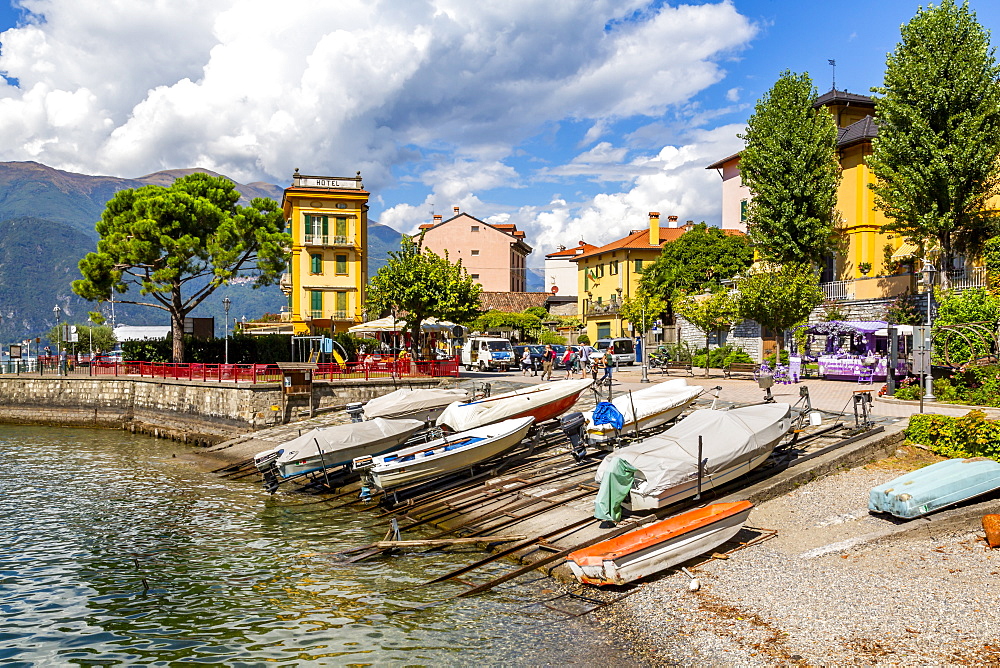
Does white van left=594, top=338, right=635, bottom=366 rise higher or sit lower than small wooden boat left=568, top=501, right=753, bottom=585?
higher

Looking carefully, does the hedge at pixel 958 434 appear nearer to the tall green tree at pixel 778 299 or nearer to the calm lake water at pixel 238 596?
the calm lake water at pixel 238 596

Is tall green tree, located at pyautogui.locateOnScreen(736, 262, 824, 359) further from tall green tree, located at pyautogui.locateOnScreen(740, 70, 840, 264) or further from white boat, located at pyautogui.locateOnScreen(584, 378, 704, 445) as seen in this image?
white boat, located at pyautogui.locateOnScreen(584, 378, 704, 445)

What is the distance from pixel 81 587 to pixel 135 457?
16.3m

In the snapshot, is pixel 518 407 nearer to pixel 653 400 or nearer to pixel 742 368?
pixel 653 400

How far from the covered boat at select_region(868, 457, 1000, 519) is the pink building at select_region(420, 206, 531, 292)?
7792cm

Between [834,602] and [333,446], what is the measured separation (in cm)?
1387

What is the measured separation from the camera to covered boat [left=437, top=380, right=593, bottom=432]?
21453 millimetres

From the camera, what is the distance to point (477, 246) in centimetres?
9162

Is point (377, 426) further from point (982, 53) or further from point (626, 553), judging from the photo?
point (982, 53)

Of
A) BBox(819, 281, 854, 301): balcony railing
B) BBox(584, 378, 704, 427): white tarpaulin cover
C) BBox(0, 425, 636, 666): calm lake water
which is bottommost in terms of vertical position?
BBox(0, 425, 636, 666): calm lake water

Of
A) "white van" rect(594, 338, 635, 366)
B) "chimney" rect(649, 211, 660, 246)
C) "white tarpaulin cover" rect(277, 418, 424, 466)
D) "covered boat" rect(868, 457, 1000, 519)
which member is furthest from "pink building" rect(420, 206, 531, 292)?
"covered boat" rect(868, 457, 1000, 519)

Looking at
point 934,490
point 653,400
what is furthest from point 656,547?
point 653,400

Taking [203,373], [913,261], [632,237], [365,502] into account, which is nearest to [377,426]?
[365,502]

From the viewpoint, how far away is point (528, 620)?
10.8m
